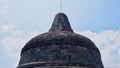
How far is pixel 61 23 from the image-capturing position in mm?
21062

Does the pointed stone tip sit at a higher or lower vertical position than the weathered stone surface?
higher

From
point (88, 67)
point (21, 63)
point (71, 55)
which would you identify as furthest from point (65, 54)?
point (21, 63)

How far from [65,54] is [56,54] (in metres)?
0.50

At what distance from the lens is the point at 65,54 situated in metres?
18.2

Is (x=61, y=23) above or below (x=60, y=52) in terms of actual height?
above

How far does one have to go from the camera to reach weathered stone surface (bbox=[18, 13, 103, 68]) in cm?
1794

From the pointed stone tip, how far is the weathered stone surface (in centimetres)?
77

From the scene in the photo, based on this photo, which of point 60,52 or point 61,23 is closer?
point 60,52

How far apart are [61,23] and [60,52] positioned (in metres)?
3.27

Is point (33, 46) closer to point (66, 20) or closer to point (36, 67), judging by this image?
point (36, 67)

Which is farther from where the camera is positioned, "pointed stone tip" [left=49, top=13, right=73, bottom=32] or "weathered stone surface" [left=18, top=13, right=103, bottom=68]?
"pointed stone tip" [left=49, top=13, right=73, bottom=32]

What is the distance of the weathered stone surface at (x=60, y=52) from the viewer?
17.9 m

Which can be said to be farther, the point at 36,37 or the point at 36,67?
the point at 36,37

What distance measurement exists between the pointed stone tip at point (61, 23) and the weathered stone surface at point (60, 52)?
77 centimetres
